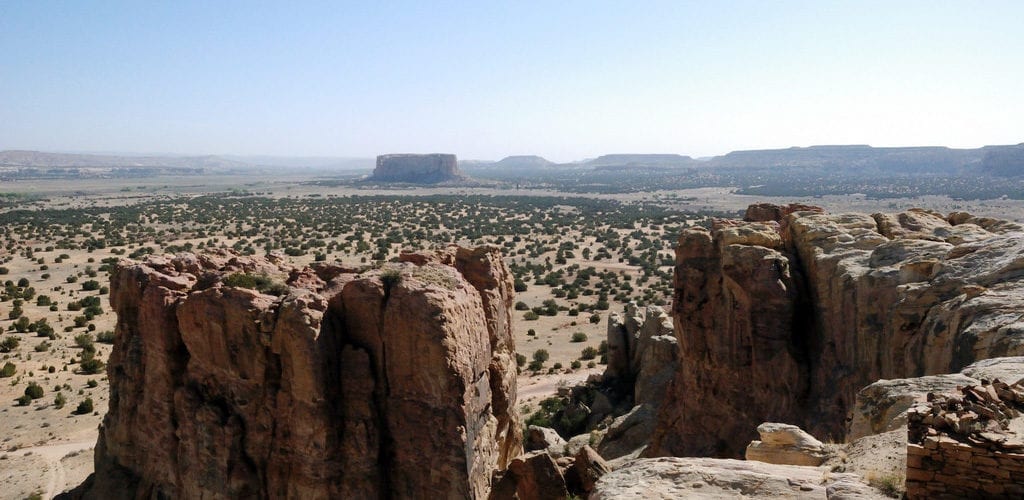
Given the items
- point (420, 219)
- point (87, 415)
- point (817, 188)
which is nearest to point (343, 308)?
point (87, 415)

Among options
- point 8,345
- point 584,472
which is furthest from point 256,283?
point 8,345

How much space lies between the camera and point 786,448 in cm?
1112

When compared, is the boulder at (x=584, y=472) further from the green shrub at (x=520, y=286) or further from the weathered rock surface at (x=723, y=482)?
the green shrub at (x=520, y=286)

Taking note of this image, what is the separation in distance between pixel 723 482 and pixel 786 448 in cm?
307

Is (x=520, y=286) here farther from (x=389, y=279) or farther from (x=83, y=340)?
(x=389, y=279)

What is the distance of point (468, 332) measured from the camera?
1420 cm

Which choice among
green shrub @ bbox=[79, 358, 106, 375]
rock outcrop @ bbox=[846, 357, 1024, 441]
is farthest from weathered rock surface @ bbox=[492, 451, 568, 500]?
green shrub @ bbox=[79, 358, 106, 375]

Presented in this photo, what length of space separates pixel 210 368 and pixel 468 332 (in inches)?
238

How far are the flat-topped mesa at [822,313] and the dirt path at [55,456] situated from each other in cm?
1941

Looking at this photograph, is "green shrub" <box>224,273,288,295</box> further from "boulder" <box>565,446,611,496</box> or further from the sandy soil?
the sandy soil

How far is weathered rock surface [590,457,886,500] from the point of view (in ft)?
27.4

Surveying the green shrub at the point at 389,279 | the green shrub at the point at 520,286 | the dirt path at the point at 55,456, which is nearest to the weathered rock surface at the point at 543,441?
the green shrub at the point at 389,279

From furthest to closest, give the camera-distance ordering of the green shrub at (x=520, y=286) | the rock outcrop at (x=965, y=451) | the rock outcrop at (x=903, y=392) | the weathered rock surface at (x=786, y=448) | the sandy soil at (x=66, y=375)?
the green shrub at (x=520, y=286) → the sandy soil at (x=66, y=375) → the weathered rock surface at (x=786, y=448) → the rock outcrop at (x=903, y=392) → the rock outcrop at (x=965, y=451)

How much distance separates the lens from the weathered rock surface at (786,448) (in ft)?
35.2
